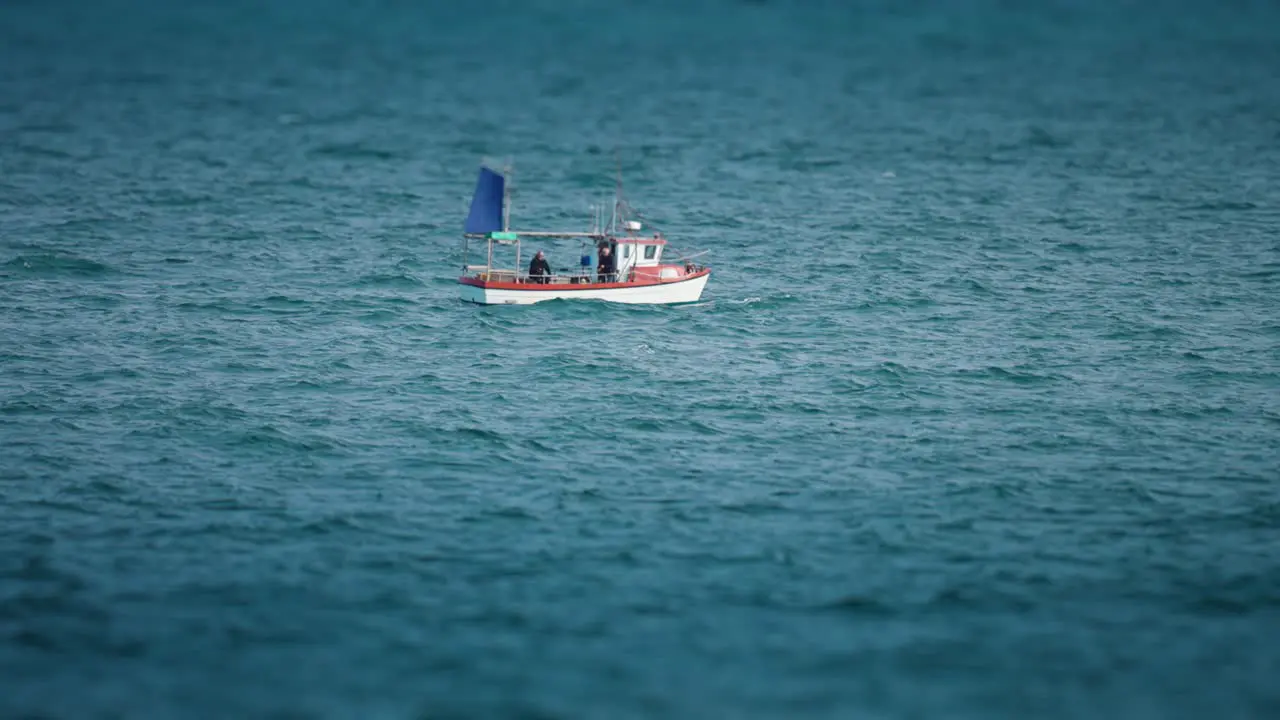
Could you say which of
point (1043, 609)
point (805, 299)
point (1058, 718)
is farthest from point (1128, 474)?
point (805, 299)

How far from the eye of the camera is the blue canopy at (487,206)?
65.4 meters

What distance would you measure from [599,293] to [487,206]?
678 centimetres

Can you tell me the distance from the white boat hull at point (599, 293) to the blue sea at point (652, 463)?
0.65 meters

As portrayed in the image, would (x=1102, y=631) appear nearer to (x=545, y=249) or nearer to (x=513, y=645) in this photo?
(x=513, y=645)

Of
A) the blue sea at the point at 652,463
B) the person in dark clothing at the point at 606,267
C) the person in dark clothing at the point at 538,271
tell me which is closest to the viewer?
the blue sea at the point at 652,463

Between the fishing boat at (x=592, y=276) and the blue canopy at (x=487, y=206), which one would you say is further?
the fishing boat at (x=592, y=276)

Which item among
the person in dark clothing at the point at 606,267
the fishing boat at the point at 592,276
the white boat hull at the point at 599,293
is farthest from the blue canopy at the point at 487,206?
the person in dark clothing at the point at 606,267

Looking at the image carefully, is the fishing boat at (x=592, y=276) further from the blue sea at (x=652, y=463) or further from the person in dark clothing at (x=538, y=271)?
the blue sea at (x=652, y=463)

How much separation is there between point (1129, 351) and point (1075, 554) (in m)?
24.2

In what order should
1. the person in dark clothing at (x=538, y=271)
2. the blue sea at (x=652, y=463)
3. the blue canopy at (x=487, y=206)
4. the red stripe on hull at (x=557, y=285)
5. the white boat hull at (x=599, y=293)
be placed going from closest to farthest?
the blue sea at (x=652, y=463) → the blue canopy at (x=487, y=206) → the red stripe on hull at (x=557, y=285) → the white boat hull at (x=599, y=293) → the person in dark clothing at (x=538, y=271)

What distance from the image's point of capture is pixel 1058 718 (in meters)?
30.2

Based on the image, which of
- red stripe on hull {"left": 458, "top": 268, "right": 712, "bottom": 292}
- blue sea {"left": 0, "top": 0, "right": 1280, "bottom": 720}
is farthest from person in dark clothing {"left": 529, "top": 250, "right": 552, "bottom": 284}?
blue sea {"left": 0, "top": 0, "right": 1280, "bottom": 720}

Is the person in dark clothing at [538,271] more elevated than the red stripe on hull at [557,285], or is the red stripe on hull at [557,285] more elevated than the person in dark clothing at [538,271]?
the person in dark clothing at [538,271]

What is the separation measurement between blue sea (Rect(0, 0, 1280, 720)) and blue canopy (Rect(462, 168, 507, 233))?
4262mm
